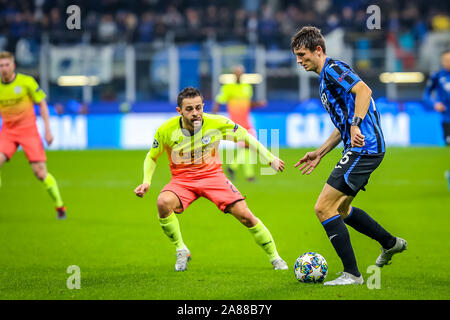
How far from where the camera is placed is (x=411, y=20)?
2503 cm

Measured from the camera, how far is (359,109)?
548 centimetres

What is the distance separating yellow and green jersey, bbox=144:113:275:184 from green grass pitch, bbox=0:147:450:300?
919mm

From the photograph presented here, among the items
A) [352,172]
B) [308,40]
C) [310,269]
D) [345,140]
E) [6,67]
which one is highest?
[308,40]

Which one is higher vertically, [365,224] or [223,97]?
[223,97]

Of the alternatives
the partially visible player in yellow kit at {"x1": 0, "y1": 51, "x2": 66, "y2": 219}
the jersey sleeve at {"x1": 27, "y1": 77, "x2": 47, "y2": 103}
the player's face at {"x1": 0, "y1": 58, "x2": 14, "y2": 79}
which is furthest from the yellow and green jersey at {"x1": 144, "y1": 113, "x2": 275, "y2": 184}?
the player's face at {"x1": 0, "y1": 58, "x2": 14, "y2": 79}

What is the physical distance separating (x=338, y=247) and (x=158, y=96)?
58.6ft

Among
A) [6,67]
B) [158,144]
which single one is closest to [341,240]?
[158,144]

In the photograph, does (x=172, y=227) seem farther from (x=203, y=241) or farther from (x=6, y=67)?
(x=6, y=67)

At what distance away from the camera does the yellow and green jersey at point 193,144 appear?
6.52 m

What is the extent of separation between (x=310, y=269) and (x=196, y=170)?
4.82 ft

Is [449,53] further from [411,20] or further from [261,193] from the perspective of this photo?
[411,20]

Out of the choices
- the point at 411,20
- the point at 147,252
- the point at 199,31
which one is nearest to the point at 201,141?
the point at 147,252
